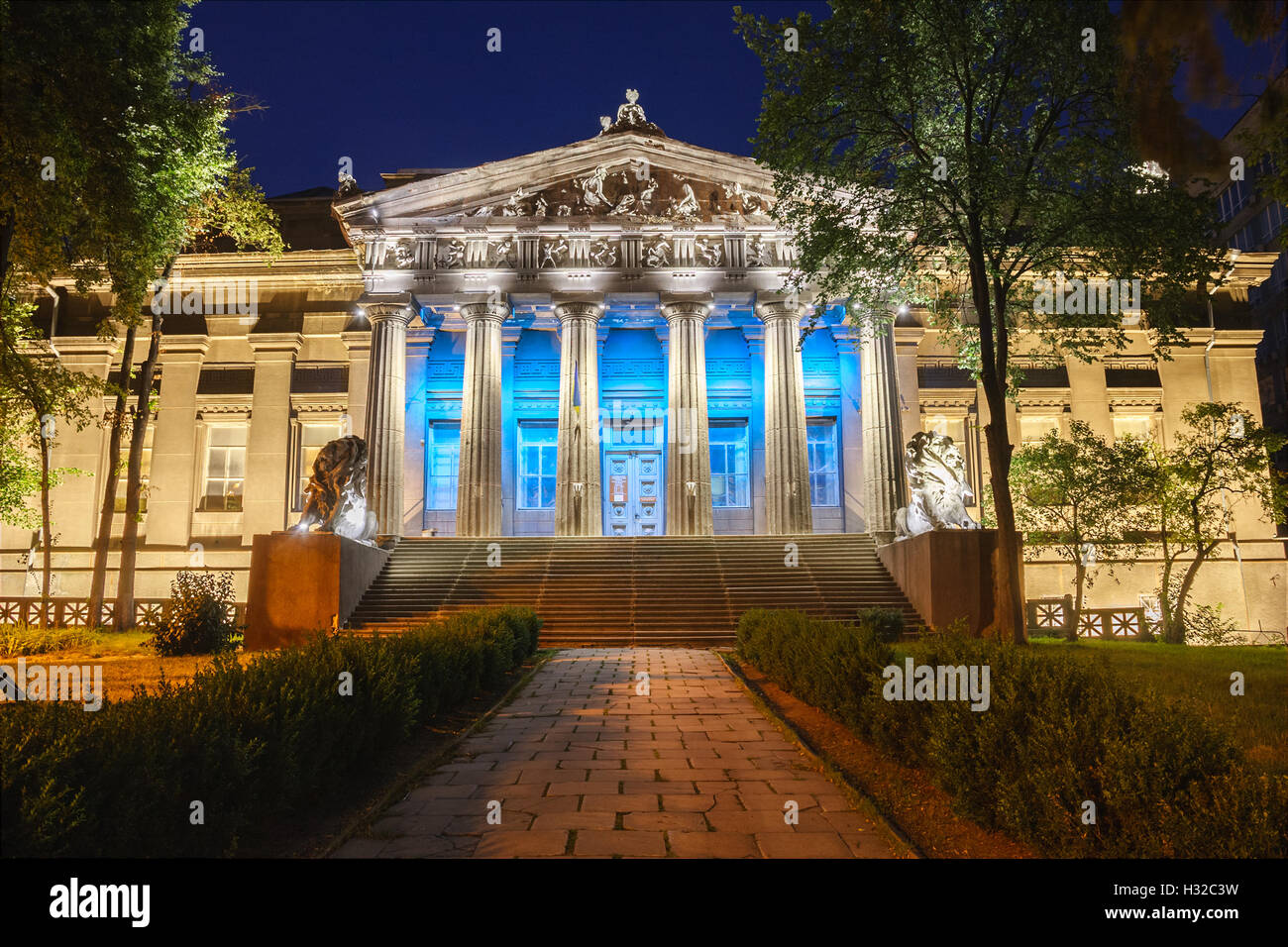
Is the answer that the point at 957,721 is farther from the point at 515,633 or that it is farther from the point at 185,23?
the point at 185,23

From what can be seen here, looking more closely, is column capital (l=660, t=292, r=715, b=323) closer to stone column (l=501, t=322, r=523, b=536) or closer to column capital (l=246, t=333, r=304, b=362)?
stone column (l=501, t=322, r=523, b=536)

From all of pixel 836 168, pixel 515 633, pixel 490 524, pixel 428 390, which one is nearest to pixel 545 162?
pixel 428 390

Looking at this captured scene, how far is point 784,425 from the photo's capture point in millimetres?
27344

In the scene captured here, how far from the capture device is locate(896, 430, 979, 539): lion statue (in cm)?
1933

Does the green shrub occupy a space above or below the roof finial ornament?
below

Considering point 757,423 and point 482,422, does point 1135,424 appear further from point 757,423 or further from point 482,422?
point 482,422

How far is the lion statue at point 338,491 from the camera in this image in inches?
766

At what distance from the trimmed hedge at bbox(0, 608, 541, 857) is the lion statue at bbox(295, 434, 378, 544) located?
11940 mm

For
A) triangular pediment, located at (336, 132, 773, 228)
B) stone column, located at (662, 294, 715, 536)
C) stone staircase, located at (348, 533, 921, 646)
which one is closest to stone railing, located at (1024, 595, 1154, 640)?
stone staircase, located at (348, 533, 921, 646)

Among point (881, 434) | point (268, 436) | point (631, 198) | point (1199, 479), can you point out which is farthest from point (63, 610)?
point (1199, 479)

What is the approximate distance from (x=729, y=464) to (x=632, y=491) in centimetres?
408

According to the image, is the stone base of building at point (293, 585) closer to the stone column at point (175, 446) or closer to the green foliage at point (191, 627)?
the green foliage at point (191, 627)

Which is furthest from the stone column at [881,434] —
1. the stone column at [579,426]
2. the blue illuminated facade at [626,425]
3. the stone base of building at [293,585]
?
the stone base of building at [293,585]

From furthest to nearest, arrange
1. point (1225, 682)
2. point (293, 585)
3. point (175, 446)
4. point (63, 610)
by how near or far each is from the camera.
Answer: point (175, 446)
point (63, 610)
point (293, 585)
point (1225, 682)
